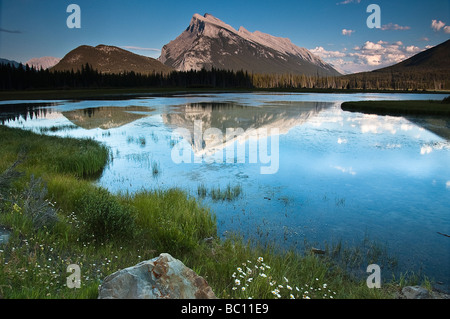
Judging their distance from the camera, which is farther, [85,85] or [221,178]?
[85,85]

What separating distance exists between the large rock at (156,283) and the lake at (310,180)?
4.65 metres

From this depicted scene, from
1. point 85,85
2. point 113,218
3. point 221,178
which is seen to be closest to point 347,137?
point 221,178

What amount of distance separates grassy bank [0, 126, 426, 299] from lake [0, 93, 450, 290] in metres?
1.27

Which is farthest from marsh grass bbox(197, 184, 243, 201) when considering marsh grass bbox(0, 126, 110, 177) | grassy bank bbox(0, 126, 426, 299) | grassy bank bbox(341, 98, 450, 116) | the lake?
grassy bank bbox(341, 98, 450, 116)

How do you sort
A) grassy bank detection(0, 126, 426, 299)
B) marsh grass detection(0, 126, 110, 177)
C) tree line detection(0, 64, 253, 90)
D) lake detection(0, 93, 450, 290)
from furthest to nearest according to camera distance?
1. tree line detection(0, 64, 253, 90)
2. marsh grass detection(0, 126, 110, 177)
3. lake detection(0, 93, 450, 290)
4. grassy bank detection(0, 126, 426, 299)

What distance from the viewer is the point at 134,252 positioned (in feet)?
26.0

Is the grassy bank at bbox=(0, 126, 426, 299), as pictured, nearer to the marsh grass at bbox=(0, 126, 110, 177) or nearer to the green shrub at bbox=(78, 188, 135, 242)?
the green shrub at bbox=(78, 188, 135, 242)

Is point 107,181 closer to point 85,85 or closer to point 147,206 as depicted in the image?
point 147,206

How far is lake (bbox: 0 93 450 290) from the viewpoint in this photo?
398 inches

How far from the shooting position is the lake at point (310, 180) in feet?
33.2

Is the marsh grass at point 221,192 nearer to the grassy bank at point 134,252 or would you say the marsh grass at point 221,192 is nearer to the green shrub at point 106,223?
the grassy bank at point 134,252

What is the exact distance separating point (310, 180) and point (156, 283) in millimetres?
12414
